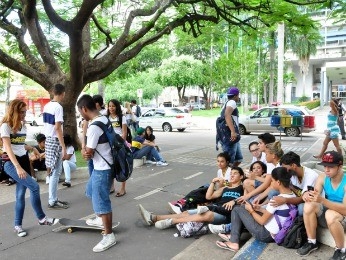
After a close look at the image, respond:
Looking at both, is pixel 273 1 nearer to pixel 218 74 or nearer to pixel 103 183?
pixel 103 183

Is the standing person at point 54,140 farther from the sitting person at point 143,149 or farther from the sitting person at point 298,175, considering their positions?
the sitting person at point 143,149

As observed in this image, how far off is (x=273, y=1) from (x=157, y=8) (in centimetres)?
317

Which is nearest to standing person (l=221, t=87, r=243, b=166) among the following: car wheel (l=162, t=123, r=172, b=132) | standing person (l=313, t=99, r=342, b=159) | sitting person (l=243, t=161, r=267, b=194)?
sitting person (l=243, t=161, r=267, b=194)

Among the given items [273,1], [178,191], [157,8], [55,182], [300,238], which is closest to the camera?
[300,238]

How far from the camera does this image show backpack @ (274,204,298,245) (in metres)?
3.81

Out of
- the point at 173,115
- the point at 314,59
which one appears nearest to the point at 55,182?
the point at 173,115

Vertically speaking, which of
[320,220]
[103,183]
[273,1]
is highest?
[273,1]

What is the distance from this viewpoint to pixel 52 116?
17.9 ft

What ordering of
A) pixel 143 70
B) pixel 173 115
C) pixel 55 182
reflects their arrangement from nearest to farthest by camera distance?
pixel 55 182, pixel 173 115, pixel 143 70

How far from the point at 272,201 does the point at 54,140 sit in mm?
3449

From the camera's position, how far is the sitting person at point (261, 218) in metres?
3.88

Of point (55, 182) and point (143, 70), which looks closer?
point (55, 182)

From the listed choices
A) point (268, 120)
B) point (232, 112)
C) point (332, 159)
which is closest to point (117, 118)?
point (232, 112)

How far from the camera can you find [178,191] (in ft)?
21.9
